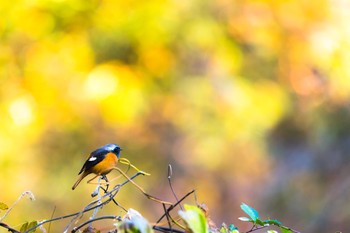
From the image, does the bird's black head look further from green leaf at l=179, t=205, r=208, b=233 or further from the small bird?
green leaf at l=179, t=205, r=208, b=233

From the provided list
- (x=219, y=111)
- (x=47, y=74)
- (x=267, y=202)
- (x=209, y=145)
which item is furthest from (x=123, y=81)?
(x=267, y=202)

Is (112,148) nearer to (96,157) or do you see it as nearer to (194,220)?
(96,157)

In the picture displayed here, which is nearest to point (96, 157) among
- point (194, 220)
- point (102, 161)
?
point (102, 161)

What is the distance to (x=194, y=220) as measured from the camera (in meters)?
0.90

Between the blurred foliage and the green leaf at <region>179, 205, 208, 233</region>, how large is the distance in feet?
14.3

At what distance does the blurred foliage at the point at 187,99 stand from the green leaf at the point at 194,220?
14.3 ft

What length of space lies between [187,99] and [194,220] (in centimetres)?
602

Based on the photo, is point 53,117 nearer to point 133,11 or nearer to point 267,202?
point 133,11

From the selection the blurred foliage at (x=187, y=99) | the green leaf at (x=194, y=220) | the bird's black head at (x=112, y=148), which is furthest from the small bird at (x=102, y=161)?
the blurred foliage at (x=187, y=99)

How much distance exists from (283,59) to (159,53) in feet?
4.32

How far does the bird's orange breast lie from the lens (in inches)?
50.5

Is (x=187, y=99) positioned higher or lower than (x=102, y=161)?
higher

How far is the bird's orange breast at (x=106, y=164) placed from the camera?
1.28m

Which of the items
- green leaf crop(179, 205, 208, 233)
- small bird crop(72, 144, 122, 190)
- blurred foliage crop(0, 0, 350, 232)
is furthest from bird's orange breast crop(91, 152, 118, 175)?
blurred foliage crop(0, 0, 350, 232)
